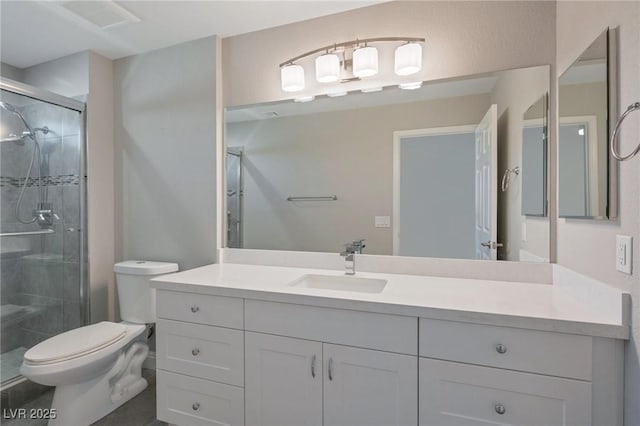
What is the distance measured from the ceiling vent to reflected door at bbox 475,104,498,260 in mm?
2057

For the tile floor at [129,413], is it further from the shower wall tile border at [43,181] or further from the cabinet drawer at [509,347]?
the cabinet drawer at [509,347]

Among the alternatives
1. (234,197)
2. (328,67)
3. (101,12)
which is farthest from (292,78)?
(101,12)

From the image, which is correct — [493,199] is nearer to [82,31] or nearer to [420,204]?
[420,204]

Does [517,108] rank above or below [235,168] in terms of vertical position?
above

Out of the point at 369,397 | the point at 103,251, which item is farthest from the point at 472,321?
the point at 103,251

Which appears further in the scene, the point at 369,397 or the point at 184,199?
the point at 184,199

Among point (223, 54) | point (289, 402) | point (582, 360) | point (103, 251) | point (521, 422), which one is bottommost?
point (289, 402)

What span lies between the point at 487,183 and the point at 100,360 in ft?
7.23

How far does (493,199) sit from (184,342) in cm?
165

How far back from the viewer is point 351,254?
1.72 meters

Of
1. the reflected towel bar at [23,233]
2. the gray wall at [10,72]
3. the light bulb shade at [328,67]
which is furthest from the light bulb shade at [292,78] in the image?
the gray wall at [10,72]

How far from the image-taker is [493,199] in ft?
5.16

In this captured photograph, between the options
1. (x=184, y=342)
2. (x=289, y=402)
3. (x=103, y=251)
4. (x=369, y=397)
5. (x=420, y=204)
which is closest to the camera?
(x=369, y=397)

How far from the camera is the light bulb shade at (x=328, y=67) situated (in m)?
1.79
